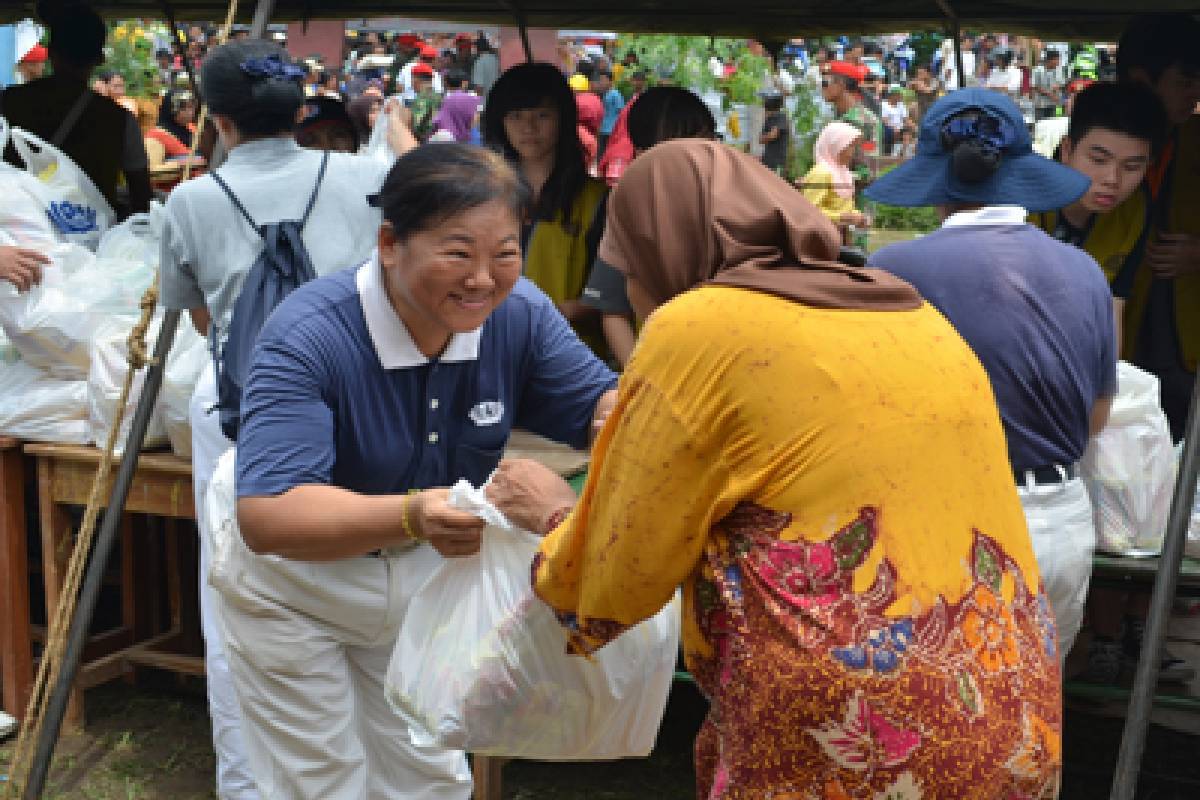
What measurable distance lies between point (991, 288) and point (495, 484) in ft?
3.94

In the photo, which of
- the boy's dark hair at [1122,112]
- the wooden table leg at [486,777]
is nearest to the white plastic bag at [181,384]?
the wooden table leg at [486,777]

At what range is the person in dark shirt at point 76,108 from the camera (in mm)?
6070

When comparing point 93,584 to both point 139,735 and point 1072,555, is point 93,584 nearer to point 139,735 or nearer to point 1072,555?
point 139,735

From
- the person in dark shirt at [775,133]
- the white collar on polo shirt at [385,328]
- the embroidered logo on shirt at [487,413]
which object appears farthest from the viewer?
the person in dark shirt at [775,133]

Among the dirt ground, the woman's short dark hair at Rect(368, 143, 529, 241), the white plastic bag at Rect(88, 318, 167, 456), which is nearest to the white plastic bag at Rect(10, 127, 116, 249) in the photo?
the white plastic bag at Rect(88, 318, 167, 456)

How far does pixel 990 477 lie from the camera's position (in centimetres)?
191

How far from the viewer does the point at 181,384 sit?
4.27m

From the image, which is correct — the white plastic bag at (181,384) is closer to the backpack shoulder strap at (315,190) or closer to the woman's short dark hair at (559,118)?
the backpack shoulder strap at (315,190)

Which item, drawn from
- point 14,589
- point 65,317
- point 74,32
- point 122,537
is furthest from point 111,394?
point 74,32

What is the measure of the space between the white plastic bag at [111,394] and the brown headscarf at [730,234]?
2.77m

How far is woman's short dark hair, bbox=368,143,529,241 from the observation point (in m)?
2.44

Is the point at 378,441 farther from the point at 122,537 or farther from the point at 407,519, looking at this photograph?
the point at 122,537

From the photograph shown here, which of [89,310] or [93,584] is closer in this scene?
[93,584]

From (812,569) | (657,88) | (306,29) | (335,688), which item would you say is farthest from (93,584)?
(306,29)
